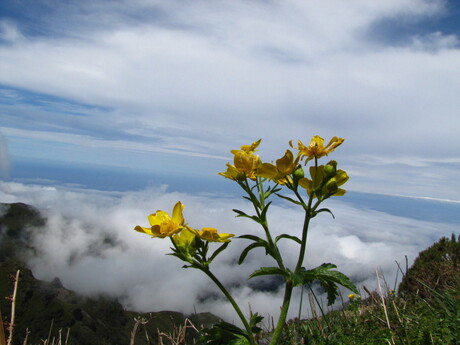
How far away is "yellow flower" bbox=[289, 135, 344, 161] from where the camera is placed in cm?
258

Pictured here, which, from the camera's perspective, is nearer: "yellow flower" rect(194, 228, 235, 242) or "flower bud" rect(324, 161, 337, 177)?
"yellow flower" rect(194, 228, 235, 242)

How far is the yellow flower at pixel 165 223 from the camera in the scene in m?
2.22

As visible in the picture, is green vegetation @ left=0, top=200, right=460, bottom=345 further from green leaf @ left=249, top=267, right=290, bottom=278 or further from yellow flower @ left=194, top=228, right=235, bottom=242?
yellow flower @ left=194, top=228, right=235, bottom=242

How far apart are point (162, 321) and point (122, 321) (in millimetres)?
23435

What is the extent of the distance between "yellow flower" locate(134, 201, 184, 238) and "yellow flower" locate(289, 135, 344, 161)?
0.91 meters

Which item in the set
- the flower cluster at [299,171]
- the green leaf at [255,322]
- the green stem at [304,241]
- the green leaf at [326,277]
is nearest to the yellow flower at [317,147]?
the flower cluster at [299,171]

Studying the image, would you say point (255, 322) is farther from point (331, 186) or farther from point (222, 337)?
point (331, 186)

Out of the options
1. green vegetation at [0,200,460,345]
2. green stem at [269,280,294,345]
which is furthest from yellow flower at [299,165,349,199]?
green vegetation at [0,200,460,345]

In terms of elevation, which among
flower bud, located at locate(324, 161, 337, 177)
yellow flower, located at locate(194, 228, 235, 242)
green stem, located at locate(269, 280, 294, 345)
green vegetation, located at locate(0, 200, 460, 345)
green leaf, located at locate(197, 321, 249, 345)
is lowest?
green vegetation, located at locate(0, 200, 460, 345)

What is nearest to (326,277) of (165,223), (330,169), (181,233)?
(330,169)

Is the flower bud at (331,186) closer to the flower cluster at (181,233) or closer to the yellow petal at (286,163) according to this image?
the yellow petal at (286,163)

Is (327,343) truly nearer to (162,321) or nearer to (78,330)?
(78,330)

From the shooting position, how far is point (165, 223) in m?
2.31

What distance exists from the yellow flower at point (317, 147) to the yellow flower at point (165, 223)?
2.98 feet
